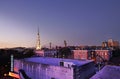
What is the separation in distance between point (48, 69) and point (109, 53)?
Result: 5708cm

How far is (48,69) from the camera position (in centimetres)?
2877

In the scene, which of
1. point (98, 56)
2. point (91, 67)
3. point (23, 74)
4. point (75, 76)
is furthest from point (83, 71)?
point (98, 56)

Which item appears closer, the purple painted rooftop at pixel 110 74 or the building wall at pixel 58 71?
the purple painted rooftop at pixel 110 74

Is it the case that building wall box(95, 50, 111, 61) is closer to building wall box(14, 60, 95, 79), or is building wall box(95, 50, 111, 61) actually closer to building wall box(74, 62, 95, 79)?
building wall box(14, 60, 95, 79)

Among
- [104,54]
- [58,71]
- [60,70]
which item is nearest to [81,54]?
[104,54]

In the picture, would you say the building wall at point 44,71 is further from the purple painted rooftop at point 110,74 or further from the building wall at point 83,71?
the purple painted rooftop at point 110,74

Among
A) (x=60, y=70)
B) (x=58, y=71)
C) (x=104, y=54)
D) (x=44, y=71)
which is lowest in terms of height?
(x=44, y=71)

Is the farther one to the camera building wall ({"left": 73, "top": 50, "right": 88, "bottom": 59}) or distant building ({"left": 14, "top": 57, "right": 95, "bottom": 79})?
building wall ({"left": 73, "top": 50, "right": 88, "bottom": 59})

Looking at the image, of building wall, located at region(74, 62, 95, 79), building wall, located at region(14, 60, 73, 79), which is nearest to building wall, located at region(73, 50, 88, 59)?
building wall, located at region(14, 60, 73, 79)

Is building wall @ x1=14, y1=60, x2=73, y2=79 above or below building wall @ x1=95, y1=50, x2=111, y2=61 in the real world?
below

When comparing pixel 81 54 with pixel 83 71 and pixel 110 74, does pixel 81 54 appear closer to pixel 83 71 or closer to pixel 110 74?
pixel 83 71

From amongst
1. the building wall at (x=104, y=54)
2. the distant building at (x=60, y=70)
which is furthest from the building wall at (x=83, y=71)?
the building wall at (x=104, y=54)

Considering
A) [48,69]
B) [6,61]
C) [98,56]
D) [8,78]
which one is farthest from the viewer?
[98,56]

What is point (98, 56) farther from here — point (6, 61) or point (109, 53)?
point (6, 61)
